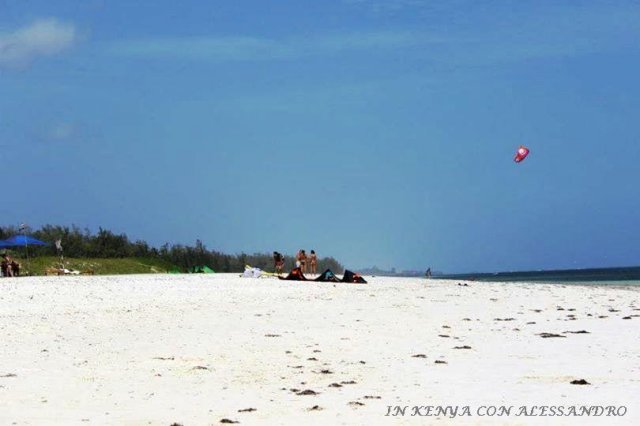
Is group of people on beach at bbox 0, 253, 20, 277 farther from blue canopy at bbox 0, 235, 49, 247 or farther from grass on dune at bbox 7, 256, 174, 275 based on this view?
grass on dune at bbox 7, 256, 174, 275

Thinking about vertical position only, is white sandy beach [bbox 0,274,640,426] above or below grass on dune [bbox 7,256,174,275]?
below

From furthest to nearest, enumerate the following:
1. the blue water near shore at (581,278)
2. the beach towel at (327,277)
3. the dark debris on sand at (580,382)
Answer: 1. the blue water near shore at (581,278)
2. the beach towel at (327,277)
3. the dark debris on sand at (580,382)

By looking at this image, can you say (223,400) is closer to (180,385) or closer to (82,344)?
(180,385)

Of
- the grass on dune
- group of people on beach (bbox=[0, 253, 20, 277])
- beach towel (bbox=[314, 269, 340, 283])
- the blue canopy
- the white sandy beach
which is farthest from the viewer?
the grass on dune

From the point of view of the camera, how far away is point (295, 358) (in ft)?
44.7

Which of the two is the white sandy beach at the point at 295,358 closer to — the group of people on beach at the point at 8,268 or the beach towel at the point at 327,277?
the beach towel at the point at 327,277

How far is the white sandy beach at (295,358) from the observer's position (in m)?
9.79

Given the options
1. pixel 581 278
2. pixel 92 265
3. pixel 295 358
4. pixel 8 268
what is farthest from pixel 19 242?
pixel 581 278

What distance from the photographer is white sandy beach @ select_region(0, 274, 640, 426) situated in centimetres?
979

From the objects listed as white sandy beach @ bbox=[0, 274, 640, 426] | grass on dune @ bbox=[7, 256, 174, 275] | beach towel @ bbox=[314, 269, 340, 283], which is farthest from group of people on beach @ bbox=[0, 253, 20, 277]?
white sandy beach @ bbox=[0, 274, 640, 426]

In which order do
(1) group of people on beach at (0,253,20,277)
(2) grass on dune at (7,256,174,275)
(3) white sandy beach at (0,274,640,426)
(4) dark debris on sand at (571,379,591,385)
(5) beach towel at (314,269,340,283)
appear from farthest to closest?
(2) grass on dune at (7,256,174,275) < (1) group of people on beach at (0,253,20,277) < (5) beach towel at (314,269,340,283) < (4) dark debris on sand at (571,379,591,385) < (3) white sandy beach at (0,274,640,426)

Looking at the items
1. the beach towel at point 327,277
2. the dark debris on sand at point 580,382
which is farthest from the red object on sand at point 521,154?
the dark debris on sand at point 580,382

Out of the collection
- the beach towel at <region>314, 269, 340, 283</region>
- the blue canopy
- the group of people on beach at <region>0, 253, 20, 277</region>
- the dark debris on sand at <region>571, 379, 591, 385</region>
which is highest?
the blue canopy

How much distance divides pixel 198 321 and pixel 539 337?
6545 mm
